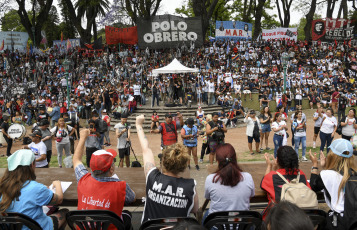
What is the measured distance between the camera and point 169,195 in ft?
9.14

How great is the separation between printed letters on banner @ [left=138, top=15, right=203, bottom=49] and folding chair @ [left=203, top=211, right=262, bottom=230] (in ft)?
81.1

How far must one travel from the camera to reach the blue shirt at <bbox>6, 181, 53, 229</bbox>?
2.95 m

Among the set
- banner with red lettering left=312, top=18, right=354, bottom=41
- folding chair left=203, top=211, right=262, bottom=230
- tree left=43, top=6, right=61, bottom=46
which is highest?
tree left=43, top=6, right=61, bottom=46

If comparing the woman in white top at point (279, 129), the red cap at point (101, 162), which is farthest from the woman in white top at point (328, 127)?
the red cap at point (101, 162)

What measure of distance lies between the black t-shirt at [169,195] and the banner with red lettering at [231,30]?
28581 mm

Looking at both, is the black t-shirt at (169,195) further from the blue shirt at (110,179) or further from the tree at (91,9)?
the tree at (91,9)

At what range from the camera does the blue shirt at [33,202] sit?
2.95 meters

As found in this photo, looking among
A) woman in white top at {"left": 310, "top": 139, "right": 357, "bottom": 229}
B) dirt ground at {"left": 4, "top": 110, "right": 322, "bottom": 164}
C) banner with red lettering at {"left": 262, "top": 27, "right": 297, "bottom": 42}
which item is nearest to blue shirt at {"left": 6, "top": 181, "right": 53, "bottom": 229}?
woman in white top at {"left": 310, "top": 139, "right": 357, "bottom": 229}

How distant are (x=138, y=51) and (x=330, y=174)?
25.8 meters

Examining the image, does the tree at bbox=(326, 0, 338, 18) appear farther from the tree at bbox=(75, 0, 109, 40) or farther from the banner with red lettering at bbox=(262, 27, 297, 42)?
the tree at bbox=(75, 0, 109, 40)

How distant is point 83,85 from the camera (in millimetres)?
22156

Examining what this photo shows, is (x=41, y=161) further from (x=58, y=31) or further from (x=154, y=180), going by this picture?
(x=58, y=31)

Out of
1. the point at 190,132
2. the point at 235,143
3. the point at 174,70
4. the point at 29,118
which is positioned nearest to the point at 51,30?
the point at 29,118

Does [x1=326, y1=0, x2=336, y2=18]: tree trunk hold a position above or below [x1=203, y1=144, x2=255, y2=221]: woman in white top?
above
